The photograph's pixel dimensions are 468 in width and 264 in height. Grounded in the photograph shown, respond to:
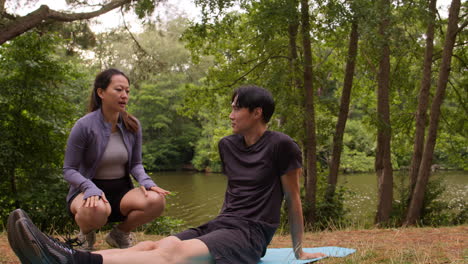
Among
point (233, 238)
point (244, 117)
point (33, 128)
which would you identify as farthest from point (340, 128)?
point (233, 238)

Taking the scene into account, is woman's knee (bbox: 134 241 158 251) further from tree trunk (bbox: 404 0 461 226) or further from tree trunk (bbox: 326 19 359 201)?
tree trunk (bbox: 326 19 359 201)

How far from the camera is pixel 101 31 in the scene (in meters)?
8.49

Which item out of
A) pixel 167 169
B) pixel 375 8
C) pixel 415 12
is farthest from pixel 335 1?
pixel 167 169

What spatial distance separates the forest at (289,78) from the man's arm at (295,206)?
4851mm

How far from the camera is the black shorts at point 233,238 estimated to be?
262cm

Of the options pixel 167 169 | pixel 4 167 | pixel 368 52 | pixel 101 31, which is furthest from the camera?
pixel 167 169

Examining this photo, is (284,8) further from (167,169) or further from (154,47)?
(167,169)

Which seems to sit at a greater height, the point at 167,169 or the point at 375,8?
the point at 375,8

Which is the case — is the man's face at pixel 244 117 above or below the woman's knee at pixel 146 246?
above

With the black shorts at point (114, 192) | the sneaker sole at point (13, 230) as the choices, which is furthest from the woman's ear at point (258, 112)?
the sneaker sole at point (13, 230)

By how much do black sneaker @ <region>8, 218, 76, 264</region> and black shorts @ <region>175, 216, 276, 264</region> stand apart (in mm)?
781

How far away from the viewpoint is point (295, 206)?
2.99 meters

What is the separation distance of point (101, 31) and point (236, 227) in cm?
666

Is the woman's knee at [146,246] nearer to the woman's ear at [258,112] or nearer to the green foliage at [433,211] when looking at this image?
the woman's ear at [258,112]
